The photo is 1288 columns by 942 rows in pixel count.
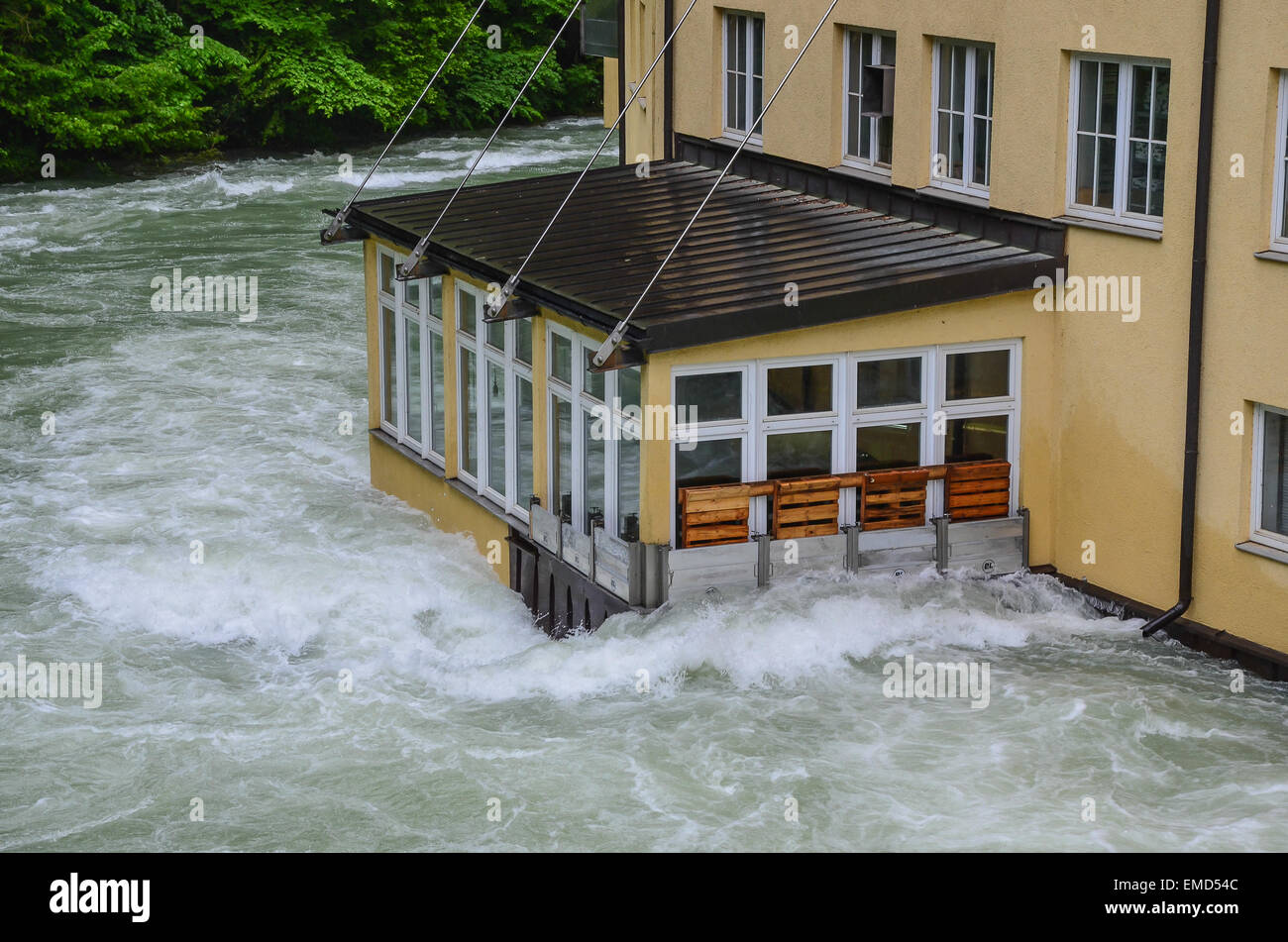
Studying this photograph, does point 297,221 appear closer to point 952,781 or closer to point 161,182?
point 161,182

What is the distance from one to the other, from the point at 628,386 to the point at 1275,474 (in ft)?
16.3

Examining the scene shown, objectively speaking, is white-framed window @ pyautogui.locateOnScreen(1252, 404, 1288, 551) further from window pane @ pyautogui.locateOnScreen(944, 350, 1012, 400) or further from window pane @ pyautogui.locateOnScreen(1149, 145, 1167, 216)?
window pane @ pyautogui.locateOnScreen(944, 350, 1012, 400)

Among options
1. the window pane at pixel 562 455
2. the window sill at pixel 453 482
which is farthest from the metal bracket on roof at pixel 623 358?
the window sill at pixel 453 482

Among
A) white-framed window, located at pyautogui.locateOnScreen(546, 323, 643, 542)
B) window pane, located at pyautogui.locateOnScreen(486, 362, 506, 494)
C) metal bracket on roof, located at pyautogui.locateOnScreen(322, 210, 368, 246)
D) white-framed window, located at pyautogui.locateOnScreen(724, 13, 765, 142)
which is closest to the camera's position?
white-framed window, located at pyautogui.locateOnScreen(546, 323, 643, 542)

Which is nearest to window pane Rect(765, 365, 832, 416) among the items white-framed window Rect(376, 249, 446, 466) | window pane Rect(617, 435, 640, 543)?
window pane Rect(617, 435, 640, 543)

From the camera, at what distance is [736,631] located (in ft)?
50.0

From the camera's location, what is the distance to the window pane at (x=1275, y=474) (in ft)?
48.5

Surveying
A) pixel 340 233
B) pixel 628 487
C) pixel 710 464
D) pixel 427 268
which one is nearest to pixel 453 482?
pixel 427 268

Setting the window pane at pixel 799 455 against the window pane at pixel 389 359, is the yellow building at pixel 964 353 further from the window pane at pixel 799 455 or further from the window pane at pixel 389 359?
the window pane at pixel 389 359

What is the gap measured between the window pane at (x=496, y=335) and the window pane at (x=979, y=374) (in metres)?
4.14

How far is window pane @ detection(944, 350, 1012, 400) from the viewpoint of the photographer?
16078mm

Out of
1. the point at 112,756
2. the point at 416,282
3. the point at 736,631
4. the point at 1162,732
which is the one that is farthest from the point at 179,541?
the point at 1162,732

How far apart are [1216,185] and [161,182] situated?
32159 millimetres

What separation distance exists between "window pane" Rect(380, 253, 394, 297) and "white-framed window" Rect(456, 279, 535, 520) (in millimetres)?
1892
